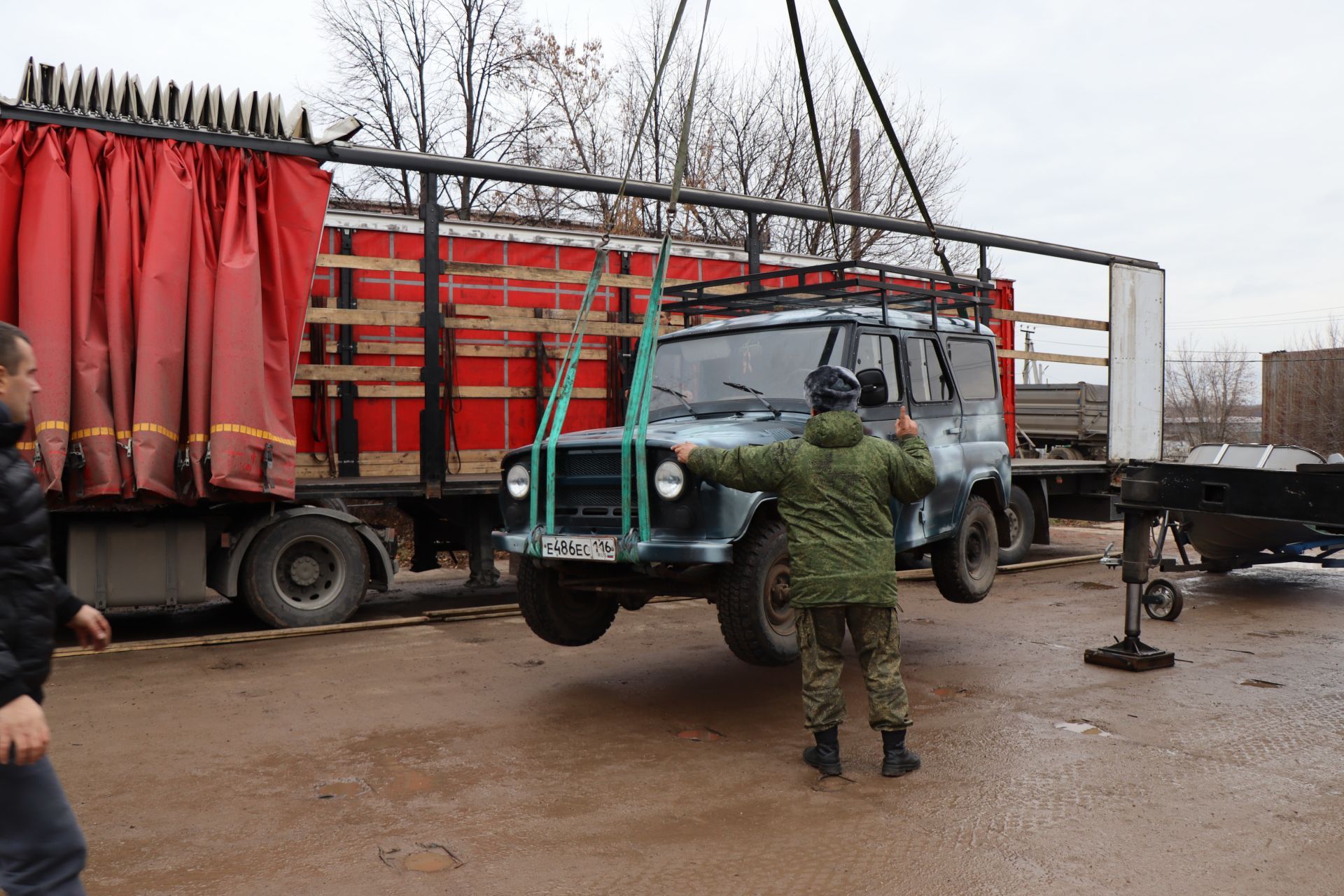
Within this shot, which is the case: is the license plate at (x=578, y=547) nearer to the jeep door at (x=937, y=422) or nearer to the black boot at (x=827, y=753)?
the black boot at (x=827, y=753)

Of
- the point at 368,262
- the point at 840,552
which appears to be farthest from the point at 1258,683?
the point at 368,262

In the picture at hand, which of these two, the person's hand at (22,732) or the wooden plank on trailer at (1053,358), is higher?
the wooden plank on trailer at (1053,358)

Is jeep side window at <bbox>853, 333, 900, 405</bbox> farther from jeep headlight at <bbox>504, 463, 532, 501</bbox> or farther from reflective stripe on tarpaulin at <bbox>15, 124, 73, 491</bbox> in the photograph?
reflective stripe on tarpaulin at <bbox>15, 124, 73, 491</bbox>

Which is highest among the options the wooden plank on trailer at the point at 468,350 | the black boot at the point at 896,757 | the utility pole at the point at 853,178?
the utility pole at the point at 853,178

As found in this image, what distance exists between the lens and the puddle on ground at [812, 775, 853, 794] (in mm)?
4578

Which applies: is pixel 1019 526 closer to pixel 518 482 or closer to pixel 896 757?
pixel 518 482

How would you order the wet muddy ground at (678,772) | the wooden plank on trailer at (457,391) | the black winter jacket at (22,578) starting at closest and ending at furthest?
the black winter jacket at (22,578) < the wet muddy ground at (678,772) < the wooden plank on trailer at (457,391)

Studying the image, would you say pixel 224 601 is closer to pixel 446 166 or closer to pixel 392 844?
pixel 446 166

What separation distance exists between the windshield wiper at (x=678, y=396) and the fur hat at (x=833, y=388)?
1902mm

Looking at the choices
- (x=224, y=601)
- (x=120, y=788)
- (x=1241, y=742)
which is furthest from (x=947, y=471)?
(x=224, y=601)

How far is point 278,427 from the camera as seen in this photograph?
7.85m

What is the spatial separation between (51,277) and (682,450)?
4.70 meters

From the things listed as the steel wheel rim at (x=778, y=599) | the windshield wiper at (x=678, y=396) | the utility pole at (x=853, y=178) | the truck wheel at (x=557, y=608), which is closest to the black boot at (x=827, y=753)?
the steel wheel rim at (x=778, y=599)

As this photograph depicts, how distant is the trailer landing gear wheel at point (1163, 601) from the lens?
8.57 m
